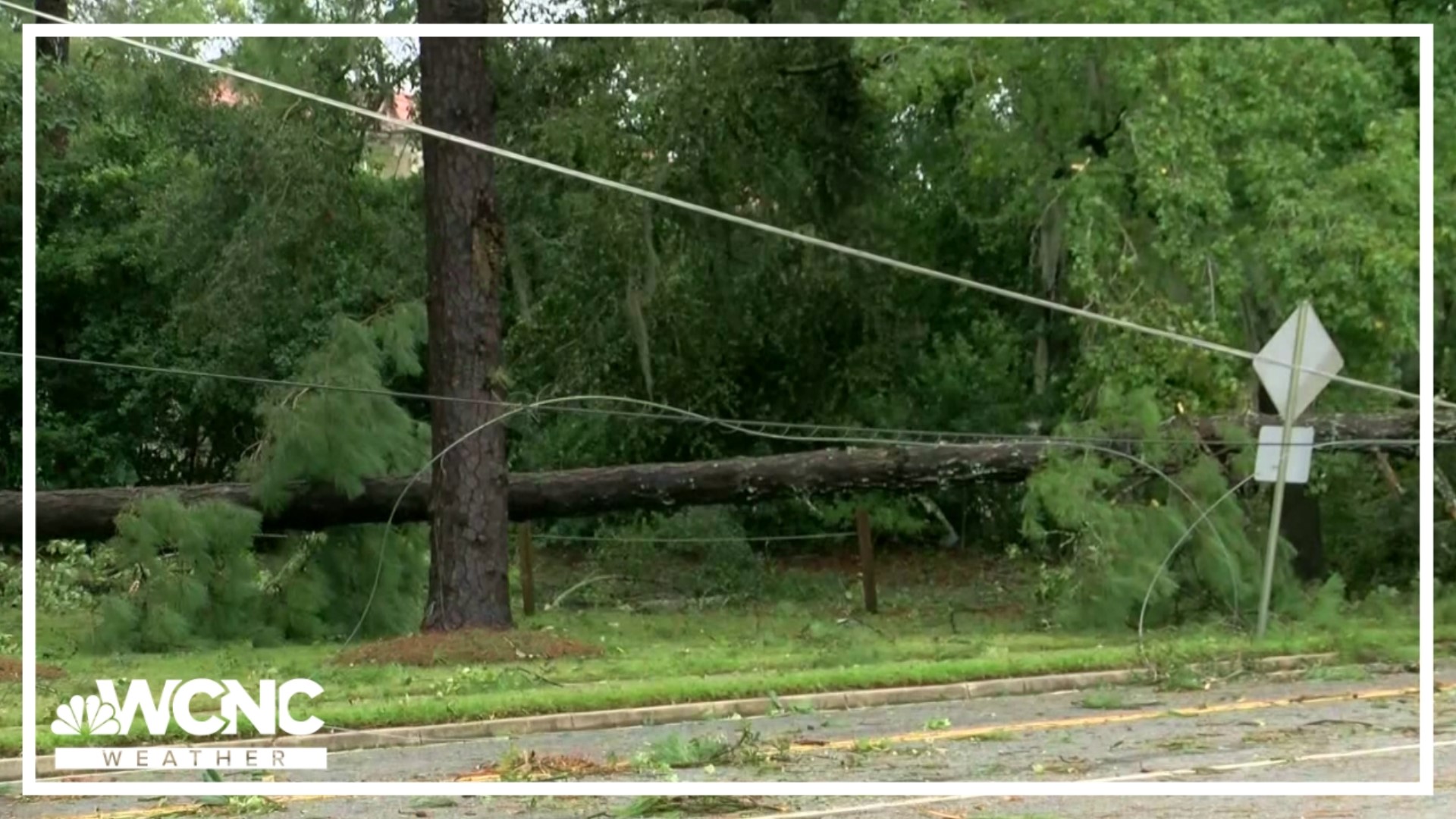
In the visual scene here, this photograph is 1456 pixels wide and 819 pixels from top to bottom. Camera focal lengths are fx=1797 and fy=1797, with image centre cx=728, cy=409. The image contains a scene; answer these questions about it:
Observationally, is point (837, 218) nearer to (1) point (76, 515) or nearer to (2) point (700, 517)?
(2) point (700, 517)

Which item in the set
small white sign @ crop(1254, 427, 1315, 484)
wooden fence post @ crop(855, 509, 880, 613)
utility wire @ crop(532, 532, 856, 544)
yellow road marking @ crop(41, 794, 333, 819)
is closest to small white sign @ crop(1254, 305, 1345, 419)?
small white sign @ crop(1254, 427, 1315, 484)

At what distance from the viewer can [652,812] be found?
6383 mm

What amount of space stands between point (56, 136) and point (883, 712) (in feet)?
39.8

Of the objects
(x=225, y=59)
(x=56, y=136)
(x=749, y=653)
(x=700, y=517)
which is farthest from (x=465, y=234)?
(x=56, y=136)

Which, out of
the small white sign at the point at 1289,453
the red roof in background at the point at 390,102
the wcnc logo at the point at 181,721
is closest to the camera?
the wcnc logo at the point at 181,721

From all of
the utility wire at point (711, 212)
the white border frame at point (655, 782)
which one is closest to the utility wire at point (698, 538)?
the utility wire at point (711, 212)

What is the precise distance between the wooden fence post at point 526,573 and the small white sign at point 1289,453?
628cm

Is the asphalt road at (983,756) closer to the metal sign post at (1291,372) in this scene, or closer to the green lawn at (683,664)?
the green lawn at (683,664)

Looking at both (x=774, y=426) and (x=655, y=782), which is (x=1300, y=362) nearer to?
(x=655, y=782)

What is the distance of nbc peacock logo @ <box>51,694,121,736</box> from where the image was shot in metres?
6.76

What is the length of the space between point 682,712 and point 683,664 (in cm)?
152

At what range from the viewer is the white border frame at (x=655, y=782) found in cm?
586

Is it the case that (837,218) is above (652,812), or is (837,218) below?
above

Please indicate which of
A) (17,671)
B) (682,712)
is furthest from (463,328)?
(682,712)
